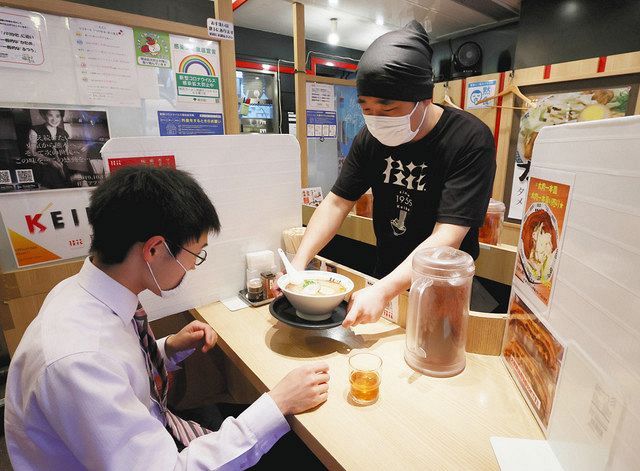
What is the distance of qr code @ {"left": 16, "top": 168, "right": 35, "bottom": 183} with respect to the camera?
A: 1.58m

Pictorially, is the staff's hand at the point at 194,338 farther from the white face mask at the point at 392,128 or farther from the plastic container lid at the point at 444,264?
the white face mask at the point at 392,128

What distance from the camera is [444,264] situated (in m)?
0.91

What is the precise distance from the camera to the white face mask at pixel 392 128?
1.26 metres

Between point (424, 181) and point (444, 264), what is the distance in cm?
52

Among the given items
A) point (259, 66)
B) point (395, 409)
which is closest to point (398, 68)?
point (395, 409)

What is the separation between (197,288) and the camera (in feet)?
4.61

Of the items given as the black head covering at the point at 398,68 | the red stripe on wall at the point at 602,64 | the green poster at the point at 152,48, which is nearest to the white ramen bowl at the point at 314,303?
the black head covering at the point at 398,68

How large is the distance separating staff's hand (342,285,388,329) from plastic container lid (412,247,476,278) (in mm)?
165

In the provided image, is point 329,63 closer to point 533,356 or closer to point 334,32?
point 334,32

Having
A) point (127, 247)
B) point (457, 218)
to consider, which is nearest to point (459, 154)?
point (457, 218)

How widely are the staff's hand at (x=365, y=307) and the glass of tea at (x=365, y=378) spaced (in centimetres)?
11

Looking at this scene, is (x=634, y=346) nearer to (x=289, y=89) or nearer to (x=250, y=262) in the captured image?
(x=250, y=262)

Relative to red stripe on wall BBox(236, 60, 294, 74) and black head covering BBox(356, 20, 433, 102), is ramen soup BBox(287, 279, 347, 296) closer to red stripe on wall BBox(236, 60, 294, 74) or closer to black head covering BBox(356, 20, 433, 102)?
black head covering BBox(356, 20, 433, 102)

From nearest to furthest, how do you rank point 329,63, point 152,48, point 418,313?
point 418,313 < point 152,48 < point 329,63
